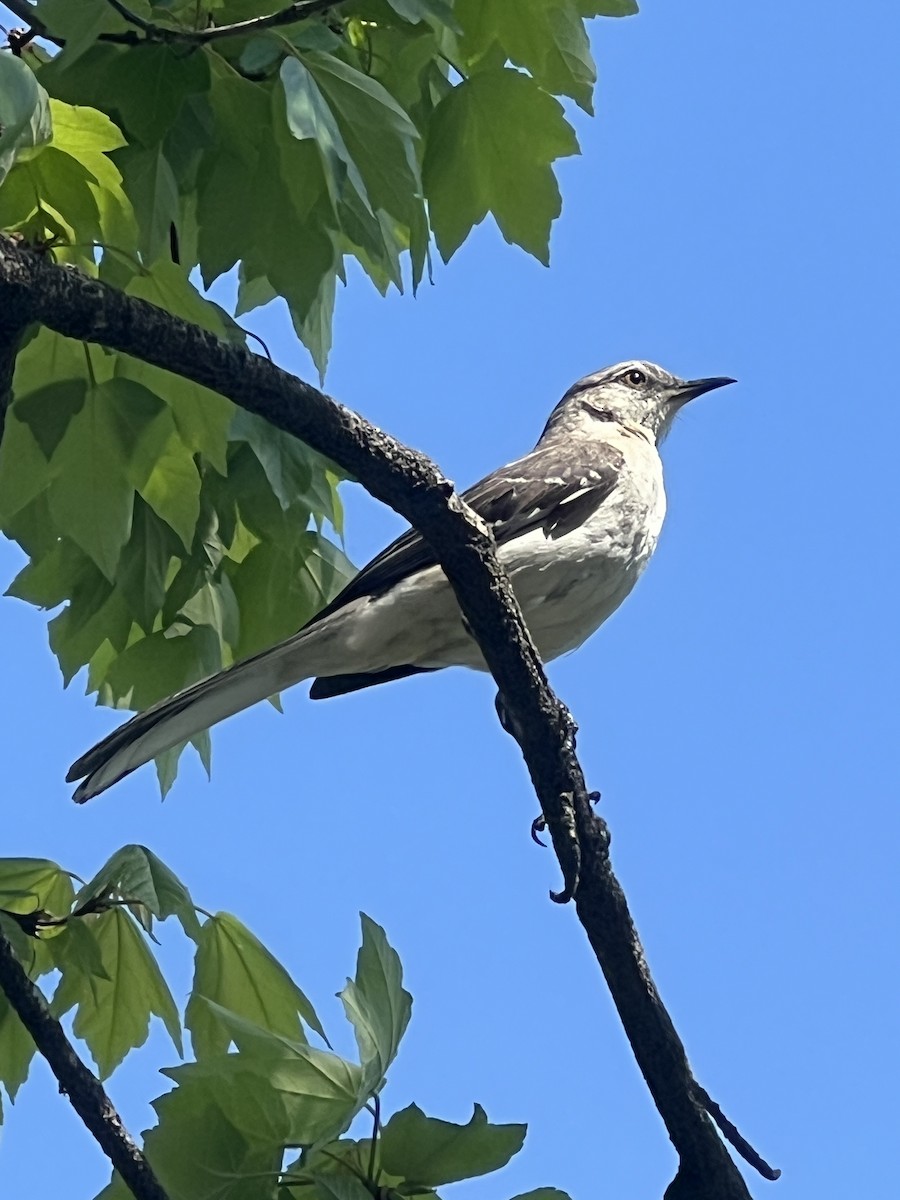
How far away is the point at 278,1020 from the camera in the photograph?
296 centimetres

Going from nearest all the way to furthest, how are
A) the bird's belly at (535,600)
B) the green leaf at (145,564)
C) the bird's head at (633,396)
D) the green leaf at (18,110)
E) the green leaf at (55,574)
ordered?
the green leaf at (18,110)
the green leaf at (145,564)
the green leaf at (55,574)
the bird's belly at (535,600)
the bird's head at (633,396)

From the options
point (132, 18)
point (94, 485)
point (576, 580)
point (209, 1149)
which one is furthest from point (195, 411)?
point (576, 580)

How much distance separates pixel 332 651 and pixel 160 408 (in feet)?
5.34

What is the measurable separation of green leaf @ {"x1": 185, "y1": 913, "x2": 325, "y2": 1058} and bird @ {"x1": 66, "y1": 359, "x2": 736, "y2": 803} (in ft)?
1.94

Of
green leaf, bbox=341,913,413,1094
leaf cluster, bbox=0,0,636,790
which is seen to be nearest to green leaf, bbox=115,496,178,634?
leaf cluster, bbox=0,0,636,790

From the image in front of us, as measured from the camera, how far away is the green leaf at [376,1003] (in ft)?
7.39

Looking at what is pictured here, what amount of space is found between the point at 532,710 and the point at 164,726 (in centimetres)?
91

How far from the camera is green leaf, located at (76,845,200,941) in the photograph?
278 centimetres

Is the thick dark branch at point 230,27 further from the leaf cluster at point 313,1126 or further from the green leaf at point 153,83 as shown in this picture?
the leaf cluster at point 313,1126

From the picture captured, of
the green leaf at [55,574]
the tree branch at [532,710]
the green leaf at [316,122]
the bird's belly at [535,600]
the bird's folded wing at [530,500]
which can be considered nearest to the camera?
the green leaf at [316,122]

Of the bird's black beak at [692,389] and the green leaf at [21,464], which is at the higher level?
the bird's black beak at [692,389]

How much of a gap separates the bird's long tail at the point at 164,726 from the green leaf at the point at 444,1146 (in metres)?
1.31

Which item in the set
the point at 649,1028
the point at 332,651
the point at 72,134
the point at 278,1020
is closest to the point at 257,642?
the point at 332,651

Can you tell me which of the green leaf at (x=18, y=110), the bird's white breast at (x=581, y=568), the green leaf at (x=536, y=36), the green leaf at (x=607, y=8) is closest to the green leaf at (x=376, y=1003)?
the green leaf at (x=18, y=110)
